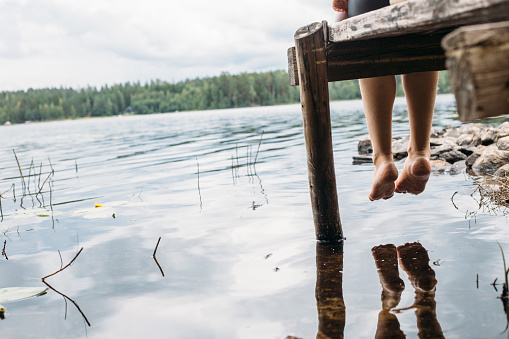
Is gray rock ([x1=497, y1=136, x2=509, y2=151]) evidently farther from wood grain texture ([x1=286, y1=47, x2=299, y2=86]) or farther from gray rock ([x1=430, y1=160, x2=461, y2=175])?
wood grain texture ([x1=286, y1=47, x2=299, y2=86])

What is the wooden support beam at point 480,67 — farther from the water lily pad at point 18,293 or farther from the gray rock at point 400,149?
the gray rock at point 400,149

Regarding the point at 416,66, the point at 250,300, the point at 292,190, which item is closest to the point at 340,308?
the point at 250,300

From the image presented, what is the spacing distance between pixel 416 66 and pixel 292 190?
2.46 meters

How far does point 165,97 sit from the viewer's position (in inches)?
4771

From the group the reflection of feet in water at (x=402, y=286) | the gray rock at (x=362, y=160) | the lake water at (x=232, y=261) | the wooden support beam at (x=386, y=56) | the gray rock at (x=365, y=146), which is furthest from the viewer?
the gray rock at (x=365, y=146)

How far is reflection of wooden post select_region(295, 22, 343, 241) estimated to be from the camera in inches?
107

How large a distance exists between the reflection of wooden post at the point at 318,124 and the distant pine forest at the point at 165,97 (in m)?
91.8

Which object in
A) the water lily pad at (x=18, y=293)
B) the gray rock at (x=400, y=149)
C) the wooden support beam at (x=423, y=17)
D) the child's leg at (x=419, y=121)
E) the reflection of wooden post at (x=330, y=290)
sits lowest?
the reflection of wooden post at (x=330, y=290)

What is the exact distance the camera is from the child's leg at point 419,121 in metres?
3.02

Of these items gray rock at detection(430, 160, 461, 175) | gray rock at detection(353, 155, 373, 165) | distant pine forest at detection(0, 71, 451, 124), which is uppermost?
distant pine forest at detection(0, 71, 451, 124)

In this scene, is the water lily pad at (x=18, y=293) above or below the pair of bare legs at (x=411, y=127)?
below

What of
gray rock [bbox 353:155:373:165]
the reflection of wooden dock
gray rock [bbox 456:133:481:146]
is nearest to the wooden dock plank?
the reflection of wooden dock

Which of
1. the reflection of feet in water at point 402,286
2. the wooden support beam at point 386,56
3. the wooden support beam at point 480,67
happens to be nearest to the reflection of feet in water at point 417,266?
the reflection of feet in water at point 402,286

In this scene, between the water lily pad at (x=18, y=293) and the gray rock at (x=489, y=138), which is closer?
the water lily pad at (x=18, y=293)
